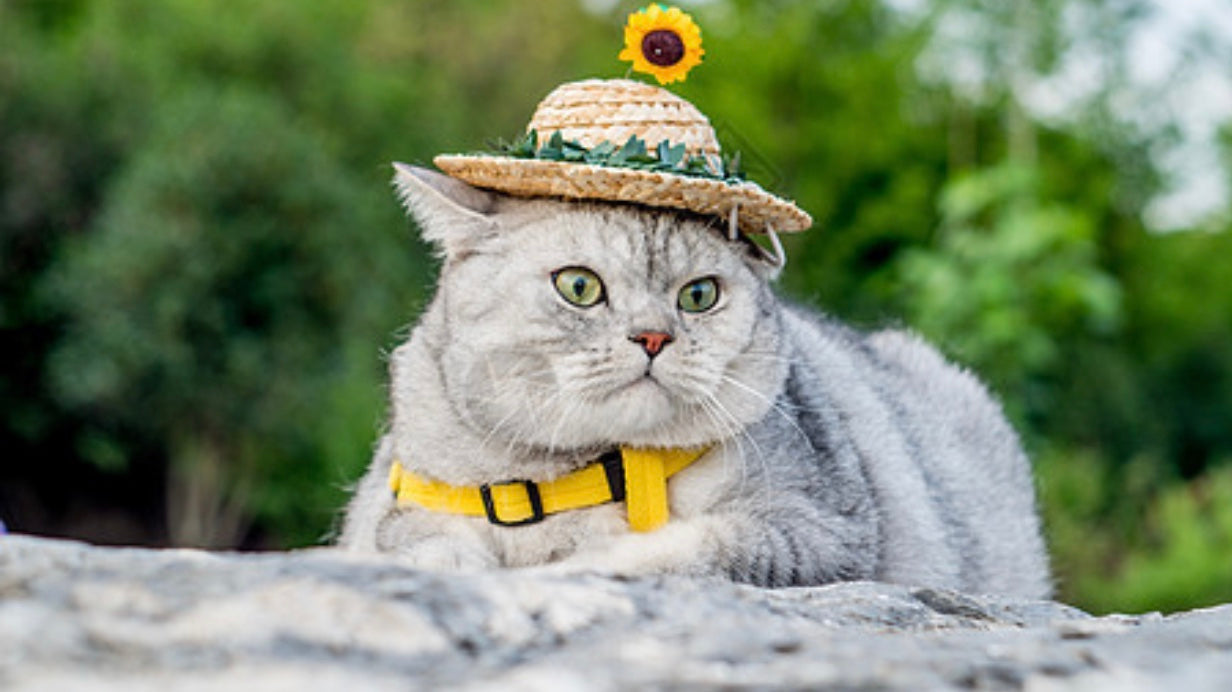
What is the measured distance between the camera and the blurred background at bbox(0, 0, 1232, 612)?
7.73 metres

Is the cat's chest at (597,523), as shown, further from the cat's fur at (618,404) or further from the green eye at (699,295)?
the green eye at (699,295)

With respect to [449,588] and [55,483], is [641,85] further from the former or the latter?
[55,483]

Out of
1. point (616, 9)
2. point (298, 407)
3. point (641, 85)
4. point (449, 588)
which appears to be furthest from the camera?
point (616, 9)

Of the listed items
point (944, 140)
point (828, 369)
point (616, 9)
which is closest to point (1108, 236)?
point (944, 140)

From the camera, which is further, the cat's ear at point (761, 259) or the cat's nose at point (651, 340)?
the cat's ear at point (761, 259)

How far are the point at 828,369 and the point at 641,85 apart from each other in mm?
993

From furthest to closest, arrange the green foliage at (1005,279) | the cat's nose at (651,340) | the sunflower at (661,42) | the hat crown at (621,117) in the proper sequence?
the green foliage at (1005,279), the sunflower at (661,42), the hat crown at (621,117), the cat's nose at (651,340)

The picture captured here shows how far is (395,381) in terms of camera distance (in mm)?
3014

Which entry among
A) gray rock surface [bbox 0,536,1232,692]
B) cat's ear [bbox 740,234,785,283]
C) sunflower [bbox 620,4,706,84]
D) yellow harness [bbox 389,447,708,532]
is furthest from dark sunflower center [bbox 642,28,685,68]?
gray rock surface [bbox 0,536,1232,692]

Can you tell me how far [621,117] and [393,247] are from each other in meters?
9.18

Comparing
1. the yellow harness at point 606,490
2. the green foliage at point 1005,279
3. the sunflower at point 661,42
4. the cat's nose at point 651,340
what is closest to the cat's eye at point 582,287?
A: the cat's nose at point 651,340

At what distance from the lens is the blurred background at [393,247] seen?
7.73m

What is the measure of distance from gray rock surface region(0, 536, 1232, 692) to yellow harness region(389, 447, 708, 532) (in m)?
0.67

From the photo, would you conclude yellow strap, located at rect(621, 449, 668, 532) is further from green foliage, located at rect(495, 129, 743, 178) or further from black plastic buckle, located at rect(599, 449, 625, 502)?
green foliage, located at rect(495, 129, 743, 178)
